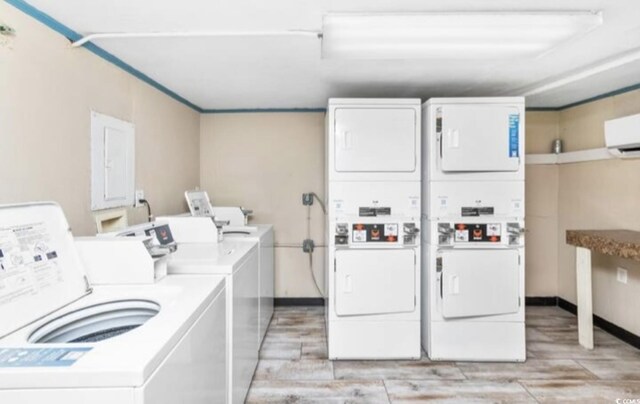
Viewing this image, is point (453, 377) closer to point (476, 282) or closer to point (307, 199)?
point (476, 282)

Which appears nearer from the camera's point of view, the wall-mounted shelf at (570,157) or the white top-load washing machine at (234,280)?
the white top-load washing machine at (234,280)

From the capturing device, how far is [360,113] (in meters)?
2.63

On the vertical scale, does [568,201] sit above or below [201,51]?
below

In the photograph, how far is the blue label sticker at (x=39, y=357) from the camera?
0.89m

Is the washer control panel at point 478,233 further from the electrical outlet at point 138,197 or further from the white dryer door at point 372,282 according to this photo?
the electrical outlet at point 138,197

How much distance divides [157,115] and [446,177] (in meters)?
2.36

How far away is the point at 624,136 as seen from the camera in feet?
9.18

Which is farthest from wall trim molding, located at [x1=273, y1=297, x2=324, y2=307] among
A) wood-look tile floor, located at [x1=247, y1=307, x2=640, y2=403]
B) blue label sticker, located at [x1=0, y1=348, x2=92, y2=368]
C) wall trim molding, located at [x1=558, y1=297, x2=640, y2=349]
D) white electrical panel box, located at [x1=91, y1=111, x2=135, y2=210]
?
blue label sticker, located at [x1=0, y1=348, x2=92, y2=368]

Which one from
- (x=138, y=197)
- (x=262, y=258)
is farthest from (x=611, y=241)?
(x=138, y=197)

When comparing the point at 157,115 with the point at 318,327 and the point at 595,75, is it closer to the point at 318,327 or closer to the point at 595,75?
the point at 318,327

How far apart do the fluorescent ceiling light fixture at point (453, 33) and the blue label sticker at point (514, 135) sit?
0.63 metres

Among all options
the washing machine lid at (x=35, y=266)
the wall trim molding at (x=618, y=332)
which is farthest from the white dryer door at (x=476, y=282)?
the washing machine lid at (x=35, y=266)

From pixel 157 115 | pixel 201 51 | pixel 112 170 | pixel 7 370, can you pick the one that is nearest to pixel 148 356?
pixel 7 370

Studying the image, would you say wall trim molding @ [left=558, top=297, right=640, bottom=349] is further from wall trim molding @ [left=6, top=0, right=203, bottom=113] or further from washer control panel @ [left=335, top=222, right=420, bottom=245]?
wall trim molding @ [left=6, top=0, right=203, bottom=113]
